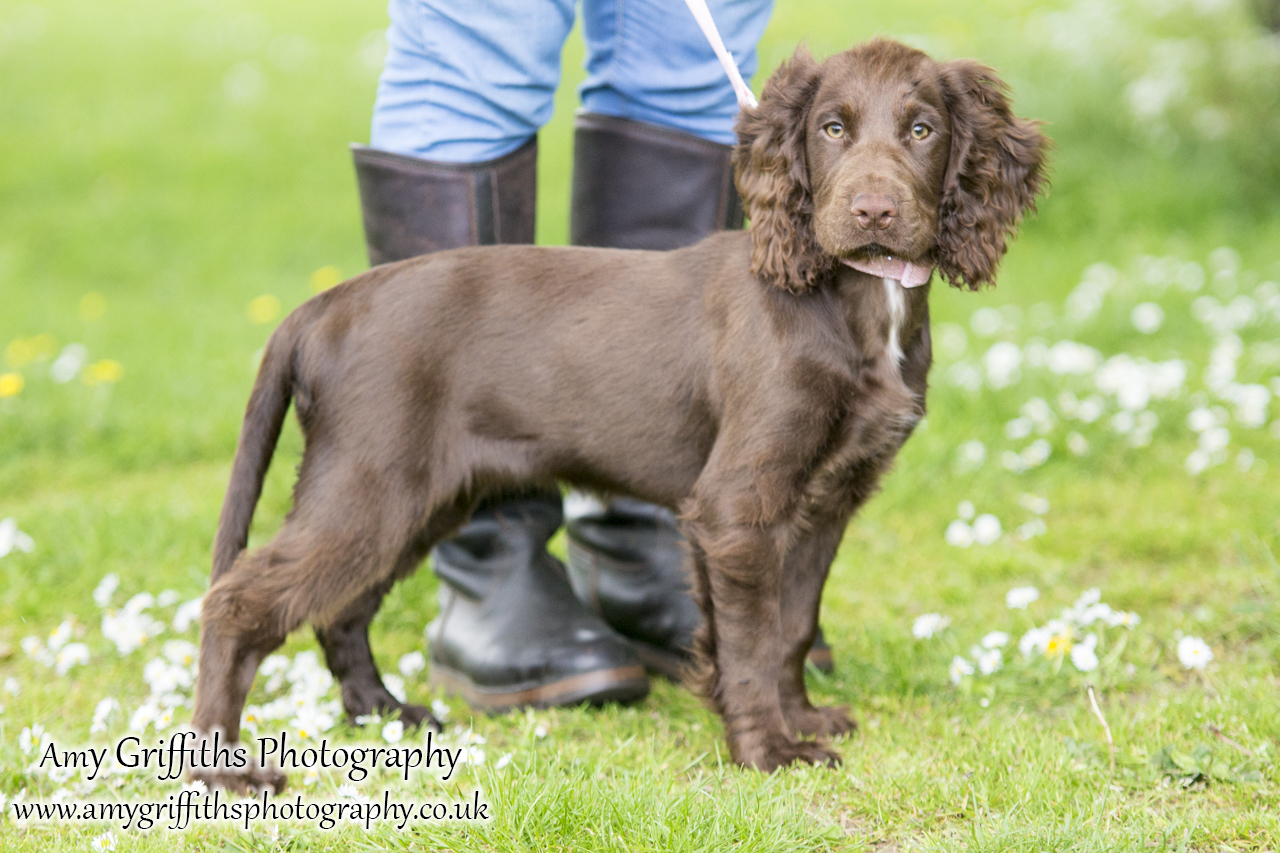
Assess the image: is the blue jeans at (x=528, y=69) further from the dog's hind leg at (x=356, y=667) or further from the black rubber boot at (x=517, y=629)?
the dog's hind leg at (x=356, y=667)

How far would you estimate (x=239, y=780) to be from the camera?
2051 millimetres

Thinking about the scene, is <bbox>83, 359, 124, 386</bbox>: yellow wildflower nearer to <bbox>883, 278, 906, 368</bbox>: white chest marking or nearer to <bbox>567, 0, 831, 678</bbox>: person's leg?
<bbox>567, 0, 831, 678</bbox>: person's leg

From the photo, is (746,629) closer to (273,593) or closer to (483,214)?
(273,593)

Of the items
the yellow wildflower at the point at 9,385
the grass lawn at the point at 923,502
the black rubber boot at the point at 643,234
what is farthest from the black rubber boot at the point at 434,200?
the yellow wildflower at the point at 9,385

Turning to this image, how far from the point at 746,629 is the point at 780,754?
0.22m

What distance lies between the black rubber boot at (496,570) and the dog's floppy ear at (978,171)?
0.84 metres

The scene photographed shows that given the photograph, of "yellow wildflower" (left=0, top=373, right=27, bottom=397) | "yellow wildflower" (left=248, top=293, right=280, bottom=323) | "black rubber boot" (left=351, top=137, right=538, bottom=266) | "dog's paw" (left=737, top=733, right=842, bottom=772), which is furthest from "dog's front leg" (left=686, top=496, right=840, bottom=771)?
"yellow wildflower" (left=248, top=293, right=280, bottom=323)

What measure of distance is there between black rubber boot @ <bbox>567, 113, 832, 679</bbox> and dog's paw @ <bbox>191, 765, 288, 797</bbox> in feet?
2.87

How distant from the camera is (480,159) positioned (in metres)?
2.34

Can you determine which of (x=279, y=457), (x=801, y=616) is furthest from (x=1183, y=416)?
(x=279, y=457)

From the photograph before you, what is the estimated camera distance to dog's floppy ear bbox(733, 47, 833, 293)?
204 centimetres

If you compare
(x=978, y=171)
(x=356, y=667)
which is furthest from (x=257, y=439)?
(x=978, y=171)

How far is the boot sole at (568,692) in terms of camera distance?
2.42 m

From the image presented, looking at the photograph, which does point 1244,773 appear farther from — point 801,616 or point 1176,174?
point 1176,174
